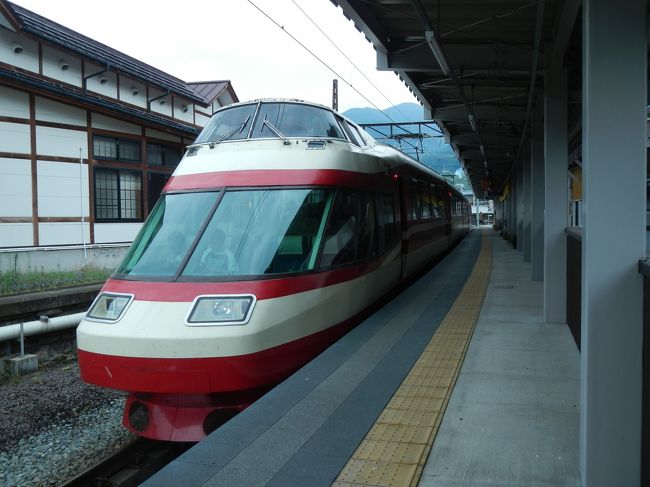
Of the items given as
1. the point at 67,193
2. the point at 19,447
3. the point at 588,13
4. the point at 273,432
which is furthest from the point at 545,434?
the point at 67,193

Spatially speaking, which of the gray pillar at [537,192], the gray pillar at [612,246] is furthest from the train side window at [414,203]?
the gray pillar at [612,246]

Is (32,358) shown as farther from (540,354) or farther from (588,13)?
(588,13)

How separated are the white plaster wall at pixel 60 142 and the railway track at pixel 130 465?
9.71 meters

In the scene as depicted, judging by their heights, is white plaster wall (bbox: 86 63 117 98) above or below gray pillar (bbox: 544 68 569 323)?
above

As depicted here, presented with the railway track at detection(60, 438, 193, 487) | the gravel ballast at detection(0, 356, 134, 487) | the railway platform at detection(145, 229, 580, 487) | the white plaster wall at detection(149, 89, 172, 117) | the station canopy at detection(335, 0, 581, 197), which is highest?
the white plaster wall at detection(149, 89, 172, 117)

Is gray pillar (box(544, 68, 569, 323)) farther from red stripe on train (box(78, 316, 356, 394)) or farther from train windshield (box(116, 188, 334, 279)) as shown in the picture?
red stripe on train (box(78, 316, 356, 394))

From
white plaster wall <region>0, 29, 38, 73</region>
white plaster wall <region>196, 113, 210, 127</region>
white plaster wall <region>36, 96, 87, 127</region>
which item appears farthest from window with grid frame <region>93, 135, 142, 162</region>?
white plaster wall <region>196, 113, 210, 127</region>

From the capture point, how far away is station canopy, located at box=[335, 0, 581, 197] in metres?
6.84

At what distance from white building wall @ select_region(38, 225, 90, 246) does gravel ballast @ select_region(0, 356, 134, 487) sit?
5486 millimetres

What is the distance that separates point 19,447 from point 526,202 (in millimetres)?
13763

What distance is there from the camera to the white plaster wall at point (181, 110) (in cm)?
1884

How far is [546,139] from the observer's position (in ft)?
24.1

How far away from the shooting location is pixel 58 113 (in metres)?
13.5

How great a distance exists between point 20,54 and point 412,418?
12.5 meters
